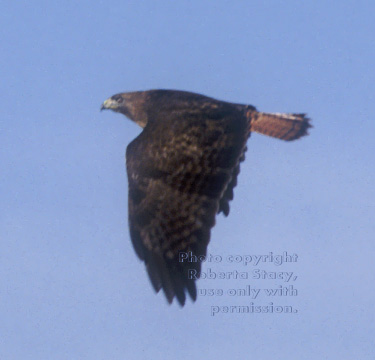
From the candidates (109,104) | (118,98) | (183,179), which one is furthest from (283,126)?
(109,104)

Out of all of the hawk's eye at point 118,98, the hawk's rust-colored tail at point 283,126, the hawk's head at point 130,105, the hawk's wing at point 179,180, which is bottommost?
the hawk's wing at point 179,180

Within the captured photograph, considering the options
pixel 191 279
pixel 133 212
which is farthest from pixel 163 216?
pixel 191 279

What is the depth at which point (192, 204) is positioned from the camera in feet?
29.3

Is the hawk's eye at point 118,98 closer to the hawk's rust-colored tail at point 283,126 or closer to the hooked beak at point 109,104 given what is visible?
the hooked beak at point 109,104

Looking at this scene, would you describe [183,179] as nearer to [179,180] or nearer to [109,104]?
[179,180]

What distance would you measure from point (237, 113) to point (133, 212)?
1.64 metres

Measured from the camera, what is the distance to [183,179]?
29.7ft

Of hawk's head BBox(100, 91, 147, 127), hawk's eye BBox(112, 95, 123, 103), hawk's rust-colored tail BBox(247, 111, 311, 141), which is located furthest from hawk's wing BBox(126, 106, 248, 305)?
hawk's eye BBox(112, 95, 123, 103)

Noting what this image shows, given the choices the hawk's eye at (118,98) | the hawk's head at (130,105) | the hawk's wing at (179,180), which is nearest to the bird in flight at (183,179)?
the hawk's wing at (179,180)

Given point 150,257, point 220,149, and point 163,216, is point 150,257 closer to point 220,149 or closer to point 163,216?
point 163,216

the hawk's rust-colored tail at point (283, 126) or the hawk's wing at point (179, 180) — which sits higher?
the hawk's rust-colored tail at point (283, 126)

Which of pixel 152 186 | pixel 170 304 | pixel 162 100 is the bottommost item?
pixel 170 304

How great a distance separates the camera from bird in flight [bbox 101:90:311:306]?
8.67 metres

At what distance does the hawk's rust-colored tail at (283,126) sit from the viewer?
952cm
